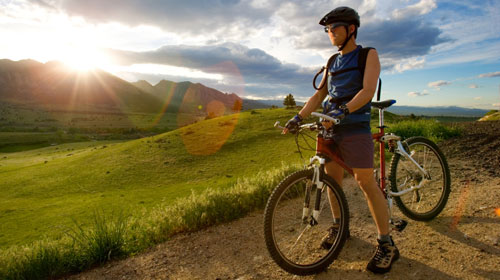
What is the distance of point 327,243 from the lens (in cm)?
414

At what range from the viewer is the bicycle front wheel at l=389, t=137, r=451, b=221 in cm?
471

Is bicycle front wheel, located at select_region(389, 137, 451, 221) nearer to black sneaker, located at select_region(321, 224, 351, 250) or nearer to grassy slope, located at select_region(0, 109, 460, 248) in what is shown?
black sneaker, located at select_region(321, 224, 351, 250)

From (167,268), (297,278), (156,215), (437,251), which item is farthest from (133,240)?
(437,251)

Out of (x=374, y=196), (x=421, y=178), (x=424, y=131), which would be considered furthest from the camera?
(x=424, y=131)

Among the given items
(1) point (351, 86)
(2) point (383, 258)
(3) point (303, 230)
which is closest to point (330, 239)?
(3) point (303, 230)

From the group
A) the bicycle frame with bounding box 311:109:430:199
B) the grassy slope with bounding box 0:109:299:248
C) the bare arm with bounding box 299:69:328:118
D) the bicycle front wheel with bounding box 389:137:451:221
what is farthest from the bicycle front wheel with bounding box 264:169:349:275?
the grassy slope with bounding box 0:109:299:248

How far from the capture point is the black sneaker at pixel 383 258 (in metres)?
3.46

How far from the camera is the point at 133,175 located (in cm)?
1454

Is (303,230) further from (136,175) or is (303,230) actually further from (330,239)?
(136,175)

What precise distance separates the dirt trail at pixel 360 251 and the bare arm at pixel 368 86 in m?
2.06

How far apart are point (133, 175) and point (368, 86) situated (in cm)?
1356

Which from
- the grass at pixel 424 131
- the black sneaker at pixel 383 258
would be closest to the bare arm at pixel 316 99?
the black sneaker at pixel 383 258

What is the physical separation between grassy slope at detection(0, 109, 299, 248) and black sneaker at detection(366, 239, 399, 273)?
6298 mm

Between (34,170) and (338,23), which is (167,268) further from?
(34,170)
